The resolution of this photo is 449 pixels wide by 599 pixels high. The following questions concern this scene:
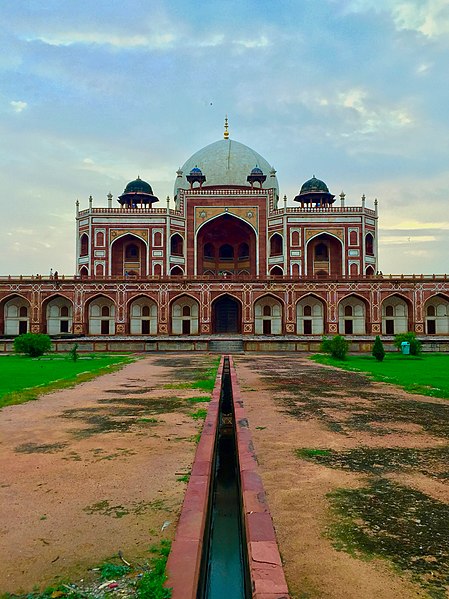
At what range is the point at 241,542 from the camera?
3.84m

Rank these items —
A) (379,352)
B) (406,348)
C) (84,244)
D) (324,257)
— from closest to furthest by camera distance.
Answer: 1. (379,352)
2. (406,348)
3. (84,244)
4. (324,257)

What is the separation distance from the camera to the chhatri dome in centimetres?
4431

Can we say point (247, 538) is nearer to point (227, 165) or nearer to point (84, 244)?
point (84, 244)

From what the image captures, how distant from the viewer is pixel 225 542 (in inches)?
153

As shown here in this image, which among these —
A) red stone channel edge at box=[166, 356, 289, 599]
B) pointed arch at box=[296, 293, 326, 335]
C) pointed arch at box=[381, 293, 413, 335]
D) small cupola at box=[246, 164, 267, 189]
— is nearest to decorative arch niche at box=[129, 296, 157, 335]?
pointed arch at box=[296, 293, 326, 335]

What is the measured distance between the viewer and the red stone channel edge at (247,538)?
250cm

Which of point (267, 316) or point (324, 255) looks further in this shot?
point (324, 255)

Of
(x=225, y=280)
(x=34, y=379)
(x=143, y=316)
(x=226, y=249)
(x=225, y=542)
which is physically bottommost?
(x=225, y=542)

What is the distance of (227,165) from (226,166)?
0.58 feet

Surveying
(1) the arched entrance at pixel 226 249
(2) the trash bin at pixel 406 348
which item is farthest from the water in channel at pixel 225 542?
(1) the arched entrance at pixel 226 249

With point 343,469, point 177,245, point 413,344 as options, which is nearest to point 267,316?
point 177,245

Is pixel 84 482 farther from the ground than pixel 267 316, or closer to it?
closer to it

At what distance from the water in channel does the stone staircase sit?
2004cm

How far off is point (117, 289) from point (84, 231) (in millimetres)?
9031
